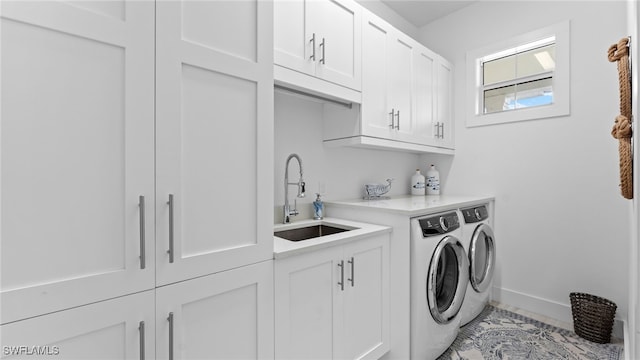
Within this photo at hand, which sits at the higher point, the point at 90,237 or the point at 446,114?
the point at 446,114

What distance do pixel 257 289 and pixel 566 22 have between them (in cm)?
308

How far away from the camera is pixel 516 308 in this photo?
2623 millimetres

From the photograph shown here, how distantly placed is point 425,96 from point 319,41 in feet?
4.34

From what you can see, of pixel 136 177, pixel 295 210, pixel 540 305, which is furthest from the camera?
pixel 540 305

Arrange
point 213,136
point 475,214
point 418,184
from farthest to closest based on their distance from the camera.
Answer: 1. point 418,184
2. point 475,214
3. point 213,136

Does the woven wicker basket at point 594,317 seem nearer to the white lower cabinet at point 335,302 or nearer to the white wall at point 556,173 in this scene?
the white wall at point 556,173

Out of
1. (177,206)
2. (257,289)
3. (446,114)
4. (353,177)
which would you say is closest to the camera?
(177,206)

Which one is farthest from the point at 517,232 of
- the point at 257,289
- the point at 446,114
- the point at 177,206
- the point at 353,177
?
the point at 177,206

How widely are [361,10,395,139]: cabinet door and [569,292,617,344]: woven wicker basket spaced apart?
6.17 feet

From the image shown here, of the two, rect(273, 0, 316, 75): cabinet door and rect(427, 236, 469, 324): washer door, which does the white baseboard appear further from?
rect(273, 0, 316, 75): cabinet door

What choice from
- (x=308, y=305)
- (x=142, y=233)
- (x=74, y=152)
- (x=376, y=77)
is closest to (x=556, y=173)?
(x=376, y=77)

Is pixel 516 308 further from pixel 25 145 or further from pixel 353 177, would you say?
pixel 25 145

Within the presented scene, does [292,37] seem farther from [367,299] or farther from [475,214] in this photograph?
[475,214]

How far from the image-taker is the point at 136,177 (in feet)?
2.96
